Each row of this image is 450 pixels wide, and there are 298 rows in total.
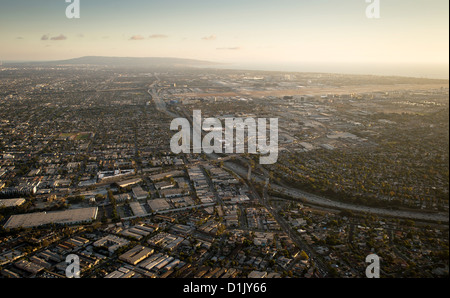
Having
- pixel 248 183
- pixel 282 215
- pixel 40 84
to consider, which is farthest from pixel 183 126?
pixel 40 84

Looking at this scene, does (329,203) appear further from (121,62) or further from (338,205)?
(121,62)

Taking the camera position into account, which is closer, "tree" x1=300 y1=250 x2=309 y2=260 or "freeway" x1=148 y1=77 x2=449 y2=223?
"tree" x1=300 y1=250 x2=309 y2=260

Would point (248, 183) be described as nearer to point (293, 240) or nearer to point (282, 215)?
point (282, 215)

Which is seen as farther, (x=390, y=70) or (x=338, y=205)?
(x=390, y=70)

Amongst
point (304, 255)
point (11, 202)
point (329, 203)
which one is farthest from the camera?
point (329, 203)

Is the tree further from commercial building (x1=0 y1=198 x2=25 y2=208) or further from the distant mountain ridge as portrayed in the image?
the distant mountain ridge

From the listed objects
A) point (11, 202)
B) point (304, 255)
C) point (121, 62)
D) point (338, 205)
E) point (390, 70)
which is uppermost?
point (121, 62)

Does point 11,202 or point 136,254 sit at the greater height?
point 11,202

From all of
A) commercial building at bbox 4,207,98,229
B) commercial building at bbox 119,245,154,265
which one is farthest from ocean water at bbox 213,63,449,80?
commercial building at bbox 4,207,98,229

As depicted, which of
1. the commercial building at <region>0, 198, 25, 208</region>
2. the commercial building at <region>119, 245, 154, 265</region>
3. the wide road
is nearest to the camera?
the commercial building at <region>119, 245, 154, 265</region>

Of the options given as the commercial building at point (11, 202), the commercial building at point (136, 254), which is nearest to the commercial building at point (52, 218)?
the commercial building at point (11, 202)

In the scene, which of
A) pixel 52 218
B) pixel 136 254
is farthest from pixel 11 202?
pixel 136 254

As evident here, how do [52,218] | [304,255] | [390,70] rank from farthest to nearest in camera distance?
[390,70] → [52,218] → [304,255]
